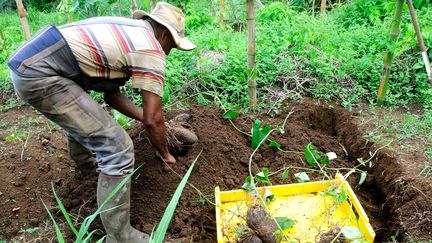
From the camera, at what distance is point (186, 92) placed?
159 inches

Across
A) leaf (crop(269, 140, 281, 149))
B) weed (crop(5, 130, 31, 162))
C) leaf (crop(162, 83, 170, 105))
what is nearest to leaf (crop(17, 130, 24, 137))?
weed (crop(5, 130, 31, 162))

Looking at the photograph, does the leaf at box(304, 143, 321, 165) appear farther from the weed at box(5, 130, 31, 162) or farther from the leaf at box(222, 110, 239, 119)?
the weed at box(5, 130, 31, 162)

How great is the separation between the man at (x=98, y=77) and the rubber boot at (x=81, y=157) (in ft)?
1.65

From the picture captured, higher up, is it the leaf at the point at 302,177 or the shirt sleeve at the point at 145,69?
the shirt sleeve at the point at 145,69

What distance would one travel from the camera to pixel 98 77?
2.31m

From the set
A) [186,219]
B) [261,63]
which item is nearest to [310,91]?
[261,63]

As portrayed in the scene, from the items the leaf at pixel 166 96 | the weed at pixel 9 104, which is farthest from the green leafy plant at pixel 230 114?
the weed at pixel 9 104

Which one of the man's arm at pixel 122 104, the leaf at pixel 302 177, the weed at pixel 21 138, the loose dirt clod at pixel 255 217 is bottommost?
the leaf at pixel 302 177

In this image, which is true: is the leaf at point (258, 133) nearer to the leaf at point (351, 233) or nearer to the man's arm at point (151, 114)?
the man's arm at point (151, 114)

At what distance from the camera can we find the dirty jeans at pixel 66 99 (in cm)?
213

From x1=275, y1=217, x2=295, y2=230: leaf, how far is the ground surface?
0.46 meters

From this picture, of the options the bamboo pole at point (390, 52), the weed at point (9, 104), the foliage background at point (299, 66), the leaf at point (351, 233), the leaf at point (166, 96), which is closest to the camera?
the leaf at point (351, 233)

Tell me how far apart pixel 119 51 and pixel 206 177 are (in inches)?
44.2

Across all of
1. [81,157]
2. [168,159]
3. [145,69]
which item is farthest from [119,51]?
[81,157]
